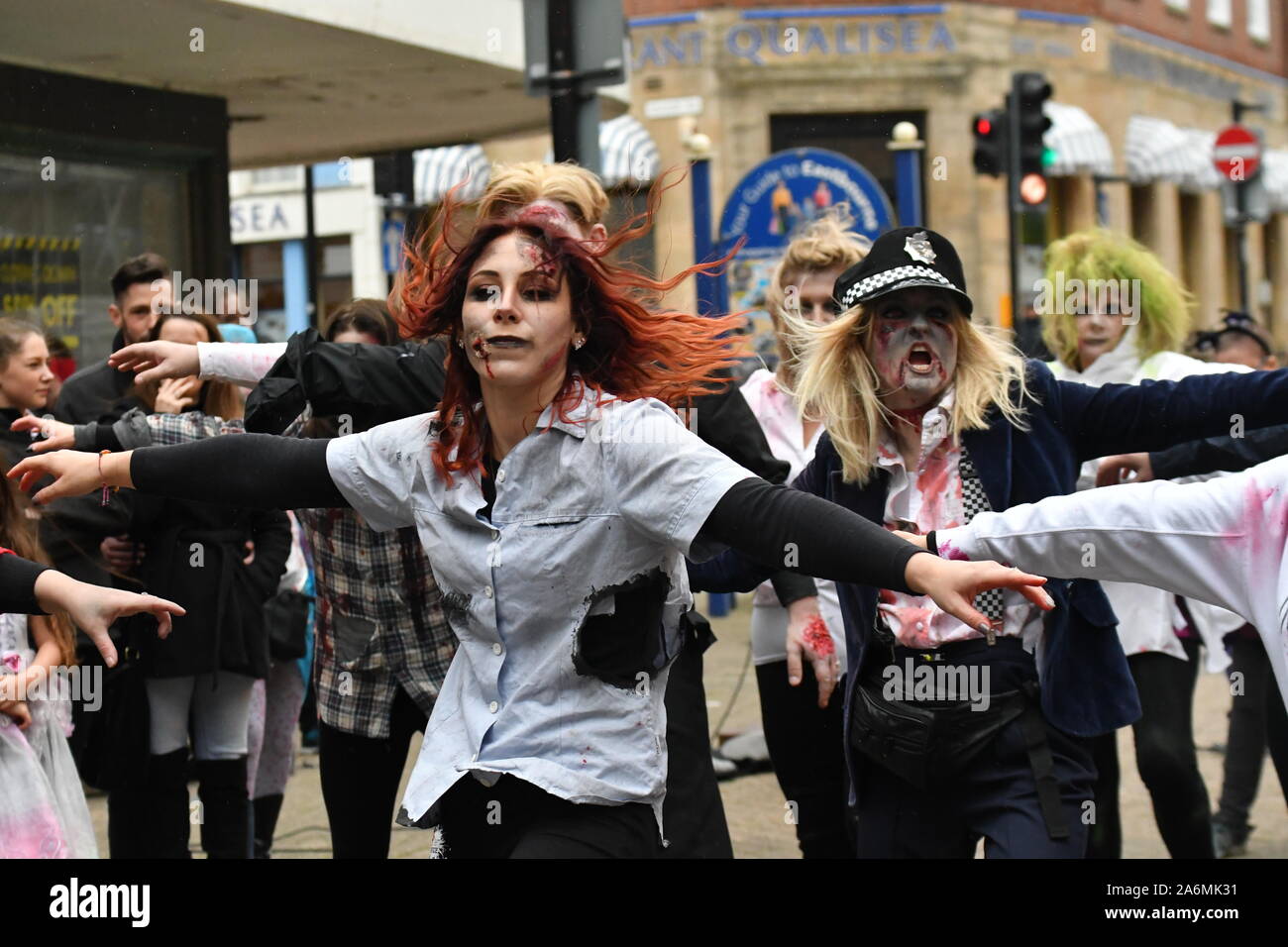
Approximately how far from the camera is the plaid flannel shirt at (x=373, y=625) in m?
4.50

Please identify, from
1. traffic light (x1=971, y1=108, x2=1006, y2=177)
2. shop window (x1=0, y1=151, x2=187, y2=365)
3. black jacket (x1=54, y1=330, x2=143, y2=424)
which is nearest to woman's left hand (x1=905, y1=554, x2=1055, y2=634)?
black jacket (x1=54, y1=330, x2=143, y2=424)

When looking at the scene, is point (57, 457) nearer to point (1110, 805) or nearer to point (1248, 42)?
point (1110, 805)

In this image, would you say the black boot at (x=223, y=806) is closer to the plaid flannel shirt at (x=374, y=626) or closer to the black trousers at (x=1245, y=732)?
the plaid flannel shirt at (x=374, y=626)

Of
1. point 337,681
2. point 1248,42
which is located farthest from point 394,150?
point 1248,42

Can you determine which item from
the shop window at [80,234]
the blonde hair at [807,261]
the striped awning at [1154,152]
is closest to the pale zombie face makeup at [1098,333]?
the blonde hair at [807,261]

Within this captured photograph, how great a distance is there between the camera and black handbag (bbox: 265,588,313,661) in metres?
6.78

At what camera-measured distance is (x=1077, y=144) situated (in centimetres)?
2531

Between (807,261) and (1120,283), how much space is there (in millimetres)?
1193

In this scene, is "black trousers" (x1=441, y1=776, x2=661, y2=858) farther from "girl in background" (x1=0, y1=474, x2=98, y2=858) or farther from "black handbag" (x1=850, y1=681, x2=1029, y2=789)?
"girl in background" (x1=0, y1=474, x2=98, y2=858)

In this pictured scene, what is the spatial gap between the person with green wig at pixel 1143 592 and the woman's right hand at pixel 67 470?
3161mm

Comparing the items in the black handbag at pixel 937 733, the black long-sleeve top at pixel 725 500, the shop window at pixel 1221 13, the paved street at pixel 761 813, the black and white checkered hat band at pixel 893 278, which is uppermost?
the shop window at pixel 1221 13

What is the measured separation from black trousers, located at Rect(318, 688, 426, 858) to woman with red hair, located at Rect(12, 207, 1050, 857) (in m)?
1.26
